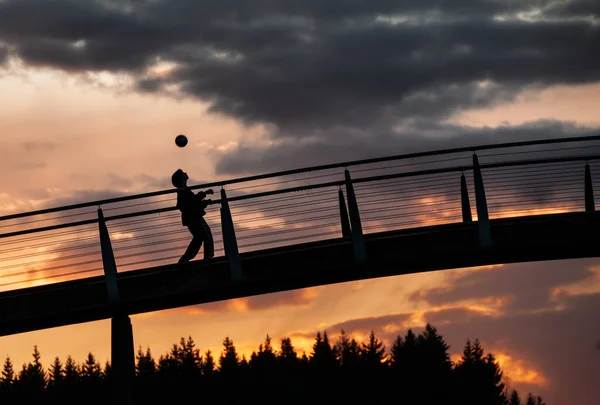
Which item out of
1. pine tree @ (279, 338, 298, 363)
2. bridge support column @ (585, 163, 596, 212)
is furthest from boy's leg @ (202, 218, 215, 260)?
pine tree @ (279, 338, 298, 363)

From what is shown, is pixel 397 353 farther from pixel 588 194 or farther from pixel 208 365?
pixel 588 194

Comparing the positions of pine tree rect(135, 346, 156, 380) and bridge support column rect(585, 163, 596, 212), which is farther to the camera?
pine tree rect(135, 346, 156, 380)

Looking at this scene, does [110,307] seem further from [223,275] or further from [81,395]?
[81,395]

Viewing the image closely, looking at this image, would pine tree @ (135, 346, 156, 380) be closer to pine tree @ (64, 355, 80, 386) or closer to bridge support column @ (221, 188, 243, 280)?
pine tree @ (64, 355, 80, 386)

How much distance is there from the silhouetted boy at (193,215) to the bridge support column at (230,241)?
682 millimetres

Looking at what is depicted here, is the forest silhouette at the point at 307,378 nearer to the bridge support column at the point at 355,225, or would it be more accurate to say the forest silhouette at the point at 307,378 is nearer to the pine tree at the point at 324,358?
the pine tree at the point at 324,358

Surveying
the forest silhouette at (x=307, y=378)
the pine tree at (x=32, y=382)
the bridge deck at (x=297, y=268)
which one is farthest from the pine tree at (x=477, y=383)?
the bridge deck at (x=297, y=268)

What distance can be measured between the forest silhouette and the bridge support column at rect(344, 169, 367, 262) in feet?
260

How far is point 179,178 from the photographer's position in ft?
66.8

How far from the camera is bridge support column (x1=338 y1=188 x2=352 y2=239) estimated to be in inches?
768

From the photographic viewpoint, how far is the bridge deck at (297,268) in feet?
65.3

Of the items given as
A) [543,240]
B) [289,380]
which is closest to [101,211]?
[543,240]

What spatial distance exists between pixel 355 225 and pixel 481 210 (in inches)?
79.1

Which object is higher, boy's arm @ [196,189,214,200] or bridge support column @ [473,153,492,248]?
boy's arm @ [196,189,214,200]
